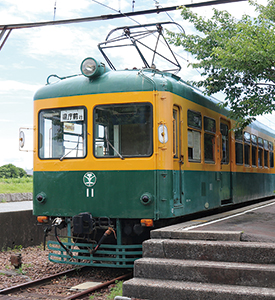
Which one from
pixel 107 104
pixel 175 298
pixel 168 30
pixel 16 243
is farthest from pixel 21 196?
pixel 175 298

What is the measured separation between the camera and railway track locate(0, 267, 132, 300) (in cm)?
590

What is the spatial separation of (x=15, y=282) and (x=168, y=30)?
6521 millimetres

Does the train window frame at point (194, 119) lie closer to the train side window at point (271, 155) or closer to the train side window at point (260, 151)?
the train side window at point (260, 151)

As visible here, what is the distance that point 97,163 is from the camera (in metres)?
6.93

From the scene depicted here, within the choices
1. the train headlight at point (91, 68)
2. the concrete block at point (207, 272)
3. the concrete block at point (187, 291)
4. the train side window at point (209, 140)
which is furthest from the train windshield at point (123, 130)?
the concrete block at point (187, 291)

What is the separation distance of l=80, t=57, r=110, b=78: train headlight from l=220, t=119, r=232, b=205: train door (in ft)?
11.5

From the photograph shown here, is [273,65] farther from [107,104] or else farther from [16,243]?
[16,243]

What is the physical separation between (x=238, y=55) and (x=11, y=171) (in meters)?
26.6

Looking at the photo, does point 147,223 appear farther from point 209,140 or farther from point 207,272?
point 209,140

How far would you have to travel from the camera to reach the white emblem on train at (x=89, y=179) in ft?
22.8

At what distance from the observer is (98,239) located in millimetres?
7262

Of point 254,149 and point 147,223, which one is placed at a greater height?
point 254,149

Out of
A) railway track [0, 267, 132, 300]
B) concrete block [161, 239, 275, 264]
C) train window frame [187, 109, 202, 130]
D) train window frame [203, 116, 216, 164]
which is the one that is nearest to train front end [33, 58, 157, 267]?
railway track [0, 267, 132, 300]

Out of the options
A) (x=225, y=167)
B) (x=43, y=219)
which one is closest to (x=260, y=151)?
(x=225, y=167)
